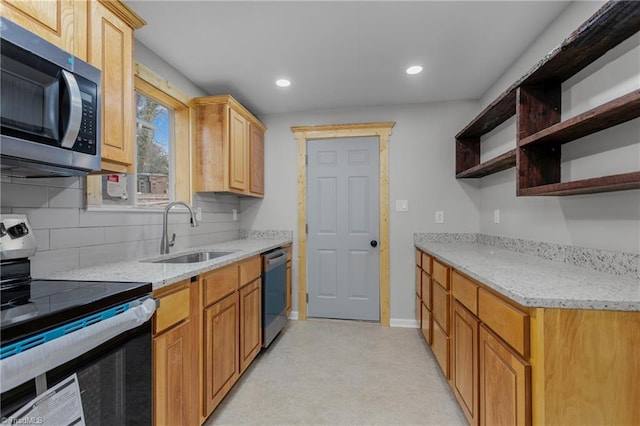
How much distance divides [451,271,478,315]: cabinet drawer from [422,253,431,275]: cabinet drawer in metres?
0.66

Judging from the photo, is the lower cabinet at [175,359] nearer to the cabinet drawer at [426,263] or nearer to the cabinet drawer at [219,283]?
the cabinet drawer at [219,283]

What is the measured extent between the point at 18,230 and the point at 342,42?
2104mm

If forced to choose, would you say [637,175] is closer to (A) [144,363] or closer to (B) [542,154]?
(B) [542,154]

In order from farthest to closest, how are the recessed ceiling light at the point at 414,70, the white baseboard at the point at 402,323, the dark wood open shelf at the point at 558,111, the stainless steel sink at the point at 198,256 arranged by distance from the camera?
the white baseboard at the point at 402,323, the recessed ceiling light at the point at 414,70, the stainless steel sink at the point at 198,256, the dark wood open shelf at the point at 558,111

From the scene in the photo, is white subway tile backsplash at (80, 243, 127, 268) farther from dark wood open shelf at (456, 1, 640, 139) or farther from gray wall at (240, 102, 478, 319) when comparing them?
dark wood open shelf at (456, 1, 640, 139)

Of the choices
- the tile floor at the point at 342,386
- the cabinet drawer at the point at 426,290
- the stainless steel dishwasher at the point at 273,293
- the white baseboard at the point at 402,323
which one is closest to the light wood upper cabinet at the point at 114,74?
the stainless steel dishwasher at the point at 273,293

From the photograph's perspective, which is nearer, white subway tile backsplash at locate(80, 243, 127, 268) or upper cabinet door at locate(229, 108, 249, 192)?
white subway tile backsplash at locate(80, 243, 127, 268)

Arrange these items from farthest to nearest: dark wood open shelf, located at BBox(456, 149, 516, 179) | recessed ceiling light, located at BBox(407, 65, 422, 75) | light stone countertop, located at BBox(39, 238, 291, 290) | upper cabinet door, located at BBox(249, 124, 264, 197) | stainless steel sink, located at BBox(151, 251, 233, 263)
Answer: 1. upper cabinet door, located at BBox(249, 124, 264, 197)
2. recessed ceiling light, located at BBox(407, 65, 422, 75)
3. stainless steel sink, located at BBox(151, 251, 233, 263)
4. dark wood open shelf, located at BBox(456, 149, 516, 179)
5. light stone countertop, located at BBox(39, 238, 291, 290)

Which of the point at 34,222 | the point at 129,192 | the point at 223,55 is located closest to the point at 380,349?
A: the point at 129,192

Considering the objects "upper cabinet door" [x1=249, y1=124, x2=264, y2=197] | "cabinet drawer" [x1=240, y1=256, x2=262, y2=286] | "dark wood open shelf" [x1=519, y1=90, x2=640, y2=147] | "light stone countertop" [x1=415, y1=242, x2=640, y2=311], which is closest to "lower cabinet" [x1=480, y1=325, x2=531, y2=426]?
"light stone countertop" [x1=415, y1=242, x2=640, y2=311]

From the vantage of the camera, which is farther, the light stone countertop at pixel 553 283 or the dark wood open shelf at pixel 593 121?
the dark wood open shelf at pixel 593 121

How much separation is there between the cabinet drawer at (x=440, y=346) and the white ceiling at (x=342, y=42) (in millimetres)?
2095

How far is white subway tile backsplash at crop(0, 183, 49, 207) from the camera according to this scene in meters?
1.33

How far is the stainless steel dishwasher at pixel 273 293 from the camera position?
8.71ft
